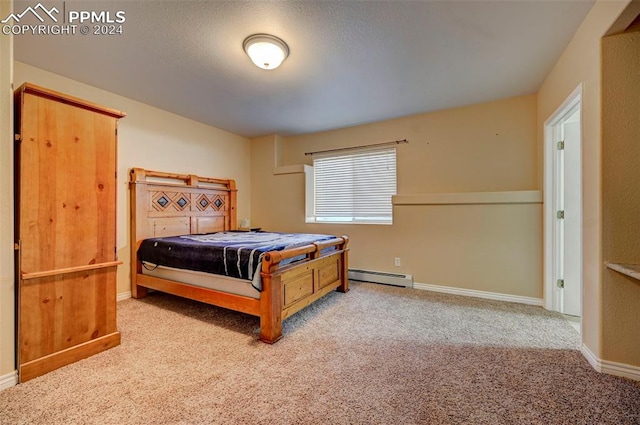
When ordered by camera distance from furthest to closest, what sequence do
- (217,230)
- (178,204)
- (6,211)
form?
(217,230) < (178,204) < (6,211)

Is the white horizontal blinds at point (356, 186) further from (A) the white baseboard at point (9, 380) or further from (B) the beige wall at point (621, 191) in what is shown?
(A) the white baseboard at point (9, 380)

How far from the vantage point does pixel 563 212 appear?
2666 millimetres

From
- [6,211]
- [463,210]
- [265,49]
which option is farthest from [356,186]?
[6,211]

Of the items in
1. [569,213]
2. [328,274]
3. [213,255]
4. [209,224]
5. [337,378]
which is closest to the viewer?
[337,378]

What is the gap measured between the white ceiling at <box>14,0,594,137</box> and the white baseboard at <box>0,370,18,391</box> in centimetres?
241

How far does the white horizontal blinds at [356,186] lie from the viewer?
3.93m

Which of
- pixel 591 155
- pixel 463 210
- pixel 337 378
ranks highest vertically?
pixel 591 155

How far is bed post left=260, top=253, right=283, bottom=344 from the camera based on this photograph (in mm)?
2100

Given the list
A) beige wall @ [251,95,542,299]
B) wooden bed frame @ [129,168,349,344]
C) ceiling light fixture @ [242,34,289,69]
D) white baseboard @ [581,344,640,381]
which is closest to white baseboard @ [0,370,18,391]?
wooden bed frame @ [129,168,349,344]

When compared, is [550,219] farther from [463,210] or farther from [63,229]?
[63,229]

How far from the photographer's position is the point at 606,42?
1706mm

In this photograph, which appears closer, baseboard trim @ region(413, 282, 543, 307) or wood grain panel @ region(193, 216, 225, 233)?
baseboard trim @ region(413, 282, 543, 307)

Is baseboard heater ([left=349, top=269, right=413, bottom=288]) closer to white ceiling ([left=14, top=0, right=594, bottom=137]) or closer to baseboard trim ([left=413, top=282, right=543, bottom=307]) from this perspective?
baseboard trim ([left=413, top=282, right=543, bottom=307])

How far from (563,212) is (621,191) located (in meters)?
1.13
